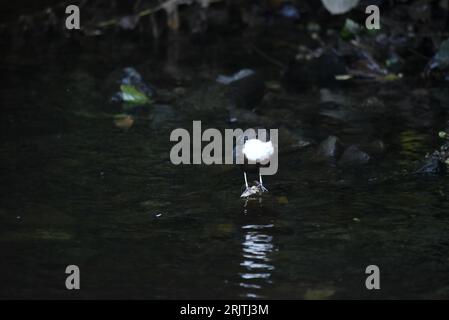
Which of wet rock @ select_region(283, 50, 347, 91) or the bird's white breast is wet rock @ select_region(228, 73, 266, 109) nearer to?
wet rock @ select_region(283, 50, 347, 91)

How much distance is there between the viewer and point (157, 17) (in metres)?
11.8

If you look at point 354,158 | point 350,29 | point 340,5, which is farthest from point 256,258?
point 350,29

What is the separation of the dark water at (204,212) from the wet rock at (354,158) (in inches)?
4.4

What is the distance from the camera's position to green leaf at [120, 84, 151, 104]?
8.64 meters

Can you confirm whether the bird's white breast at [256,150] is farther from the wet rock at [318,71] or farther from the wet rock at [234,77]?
the wet rock at [318,71]

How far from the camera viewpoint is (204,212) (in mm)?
5641

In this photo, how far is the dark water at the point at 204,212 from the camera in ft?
15.1

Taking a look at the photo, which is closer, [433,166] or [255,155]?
[255,155]

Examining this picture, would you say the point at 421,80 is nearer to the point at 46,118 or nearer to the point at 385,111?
the point at 385,111

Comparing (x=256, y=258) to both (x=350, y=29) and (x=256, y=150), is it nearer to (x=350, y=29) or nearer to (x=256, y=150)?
(x=256, y=150)

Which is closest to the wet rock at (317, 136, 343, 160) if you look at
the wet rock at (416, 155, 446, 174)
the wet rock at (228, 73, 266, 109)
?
the wet rock at (416, 155, 446, 174)

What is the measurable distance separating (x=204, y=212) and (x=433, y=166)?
1.90 m

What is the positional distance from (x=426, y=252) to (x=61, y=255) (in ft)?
7.11

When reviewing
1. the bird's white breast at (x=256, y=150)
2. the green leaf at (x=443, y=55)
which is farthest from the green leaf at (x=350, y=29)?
the bird's white breast at (x=256, y=150)
